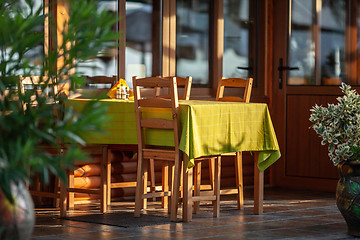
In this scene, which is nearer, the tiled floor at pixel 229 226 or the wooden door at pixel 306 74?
the tiled floor at pixel 229 226

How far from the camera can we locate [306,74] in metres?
7.31

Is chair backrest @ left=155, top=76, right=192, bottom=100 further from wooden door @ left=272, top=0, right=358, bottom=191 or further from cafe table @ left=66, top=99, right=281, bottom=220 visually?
wooden door @ left=272, top=0, right=358, bottom=191

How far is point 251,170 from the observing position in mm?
7527

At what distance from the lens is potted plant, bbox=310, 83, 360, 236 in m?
4.45

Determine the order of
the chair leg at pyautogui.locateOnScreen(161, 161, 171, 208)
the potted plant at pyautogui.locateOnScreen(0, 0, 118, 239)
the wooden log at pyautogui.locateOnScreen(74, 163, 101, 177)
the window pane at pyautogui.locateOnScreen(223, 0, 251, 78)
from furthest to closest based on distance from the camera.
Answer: the window pane at pyautogui.locateOnScreen(223, 0, 251, 78) → the wooden log at pyautogui.locateOnScreen(74, 163, 101, 177) → the chair leg at pyautogui.locateOnScreen(161, 161, 171, 208) → the potted plant at pyautogui.locateOnScreen(0, 0, 118, 239)

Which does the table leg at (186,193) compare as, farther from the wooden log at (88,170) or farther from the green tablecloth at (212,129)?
the wooden log at (88,170)

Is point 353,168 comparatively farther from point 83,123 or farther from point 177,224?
point 83,123

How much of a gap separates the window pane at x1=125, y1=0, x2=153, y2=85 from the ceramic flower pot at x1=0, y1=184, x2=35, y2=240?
12.2 ft

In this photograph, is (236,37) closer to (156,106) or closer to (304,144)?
(304,144)

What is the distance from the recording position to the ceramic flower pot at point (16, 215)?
8.95ft

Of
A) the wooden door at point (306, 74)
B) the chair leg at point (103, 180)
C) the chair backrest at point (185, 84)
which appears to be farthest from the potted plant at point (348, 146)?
the wooden door at point (306, 74)

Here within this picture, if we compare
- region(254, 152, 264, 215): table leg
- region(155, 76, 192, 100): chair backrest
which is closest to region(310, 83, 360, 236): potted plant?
region(254, 152, 264, 215): table leg

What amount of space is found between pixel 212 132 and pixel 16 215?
256cm

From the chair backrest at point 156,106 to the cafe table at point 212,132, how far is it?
2.3 inches
